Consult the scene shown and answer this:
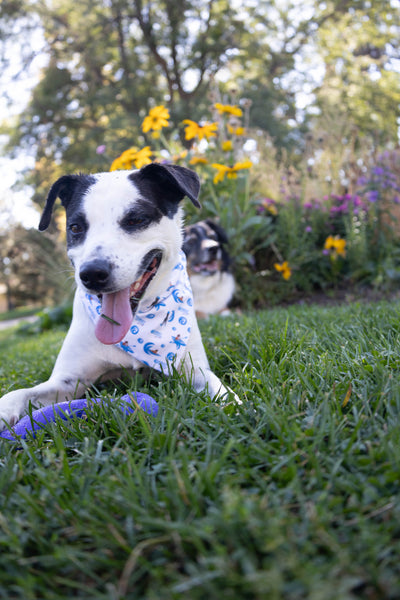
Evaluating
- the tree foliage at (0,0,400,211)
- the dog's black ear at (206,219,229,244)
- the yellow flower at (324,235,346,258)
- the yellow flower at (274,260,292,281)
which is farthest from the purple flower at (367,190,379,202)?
the tree foliage at (0,0,400,211)

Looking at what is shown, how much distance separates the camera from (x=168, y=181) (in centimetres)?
236

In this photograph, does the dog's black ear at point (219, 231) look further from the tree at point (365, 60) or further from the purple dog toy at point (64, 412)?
the tree at point (365, 60)

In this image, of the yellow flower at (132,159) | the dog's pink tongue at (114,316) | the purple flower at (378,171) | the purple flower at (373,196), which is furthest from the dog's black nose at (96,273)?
the purple flower at (378,171)

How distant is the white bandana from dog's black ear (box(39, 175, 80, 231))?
1.83ft

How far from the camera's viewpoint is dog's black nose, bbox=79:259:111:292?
74.0 inches

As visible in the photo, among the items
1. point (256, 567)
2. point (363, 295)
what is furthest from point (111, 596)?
point (363, 295)

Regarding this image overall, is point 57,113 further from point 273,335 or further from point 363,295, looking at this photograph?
point 273,335

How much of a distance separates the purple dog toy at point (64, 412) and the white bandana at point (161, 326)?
383mm

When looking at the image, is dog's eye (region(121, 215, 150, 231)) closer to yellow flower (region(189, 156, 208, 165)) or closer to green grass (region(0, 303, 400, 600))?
green grass (region(0, 303, 400, 600))

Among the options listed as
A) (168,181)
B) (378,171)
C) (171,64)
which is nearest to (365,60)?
(171,64)

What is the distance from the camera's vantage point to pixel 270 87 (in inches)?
716

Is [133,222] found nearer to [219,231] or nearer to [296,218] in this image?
[219,231]

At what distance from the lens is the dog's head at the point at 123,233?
6.42ft

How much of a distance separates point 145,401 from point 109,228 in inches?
34.1
